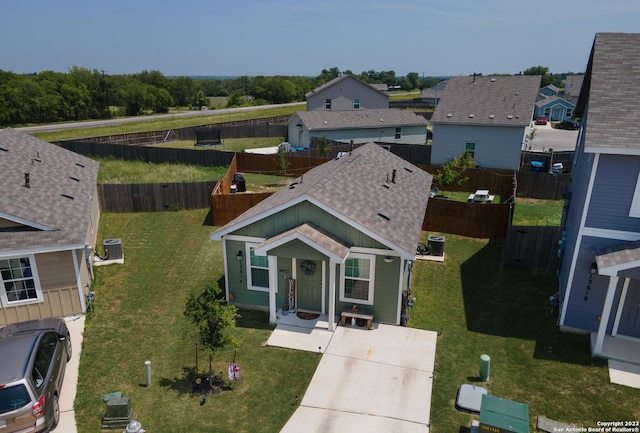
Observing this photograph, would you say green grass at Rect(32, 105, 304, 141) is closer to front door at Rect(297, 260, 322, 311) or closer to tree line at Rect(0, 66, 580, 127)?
tree line at Rect(0, 66, 580, 127)

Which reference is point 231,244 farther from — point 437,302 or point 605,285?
point 605,285

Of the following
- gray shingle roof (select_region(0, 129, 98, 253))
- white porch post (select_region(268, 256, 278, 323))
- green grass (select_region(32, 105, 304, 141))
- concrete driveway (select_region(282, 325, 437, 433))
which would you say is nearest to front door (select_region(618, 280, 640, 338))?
concrete driveway (select_region(282, 325, 437, 433))

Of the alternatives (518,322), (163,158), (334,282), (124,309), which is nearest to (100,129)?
(163,158)

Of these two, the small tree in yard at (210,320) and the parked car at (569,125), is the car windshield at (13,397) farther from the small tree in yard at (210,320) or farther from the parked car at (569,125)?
the parked car at (569,125)

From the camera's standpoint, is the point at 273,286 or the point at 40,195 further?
the point at 40,195

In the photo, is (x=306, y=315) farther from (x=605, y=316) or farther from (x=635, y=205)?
(x=635, y=205)

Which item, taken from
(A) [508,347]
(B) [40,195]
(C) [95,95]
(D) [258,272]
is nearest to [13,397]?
(D) [258,272]
